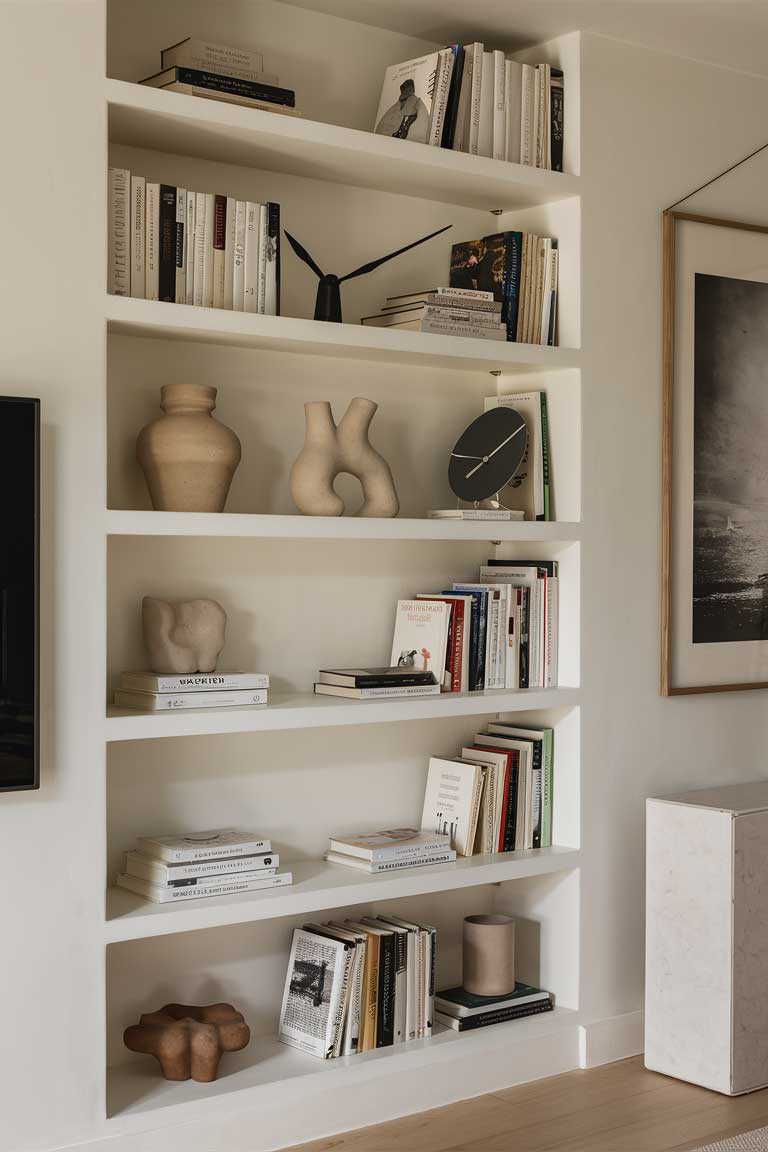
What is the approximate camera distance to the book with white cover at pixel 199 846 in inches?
105

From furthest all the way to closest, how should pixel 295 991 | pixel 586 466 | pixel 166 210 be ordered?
pixel 586 466 → pixel 295 991 → pixel 166 210

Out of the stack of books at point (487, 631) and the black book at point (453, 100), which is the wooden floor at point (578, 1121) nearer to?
the stack of books at point (487, 631)

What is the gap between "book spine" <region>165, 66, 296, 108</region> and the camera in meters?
2.63

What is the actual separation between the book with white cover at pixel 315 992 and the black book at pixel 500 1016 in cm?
36

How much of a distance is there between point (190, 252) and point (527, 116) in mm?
1009

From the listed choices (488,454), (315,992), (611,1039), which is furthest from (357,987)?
(488,454)

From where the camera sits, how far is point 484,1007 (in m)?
3.12

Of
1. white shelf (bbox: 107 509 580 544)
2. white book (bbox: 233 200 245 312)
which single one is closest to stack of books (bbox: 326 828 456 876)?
white shelf (bbox: 107 509 580 544)

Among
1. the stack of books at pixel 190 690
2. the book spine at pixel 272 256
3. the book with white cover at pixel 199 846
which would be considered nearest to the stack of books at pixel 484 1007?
the book with white cover at pixel 199 846

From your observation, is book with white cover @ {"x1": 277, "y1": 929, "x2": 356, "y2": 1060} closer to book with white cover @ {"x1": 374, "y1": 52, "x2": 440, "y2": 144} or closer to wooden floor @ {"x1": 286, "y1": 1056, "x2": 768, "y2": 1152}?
wooden floor @ {"x1": 286, "y1": 1056, "x2": 768, "y2": 1152}

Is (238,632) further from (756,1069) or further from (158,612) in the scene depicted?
(756,1069)

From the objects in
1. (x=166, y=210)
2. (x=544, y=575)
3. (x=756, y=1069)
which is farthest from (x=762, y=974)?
(x=166, y=210)

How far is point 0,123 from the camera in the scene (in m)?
2.36

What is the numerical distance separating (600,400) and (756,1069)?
1.64 meters
